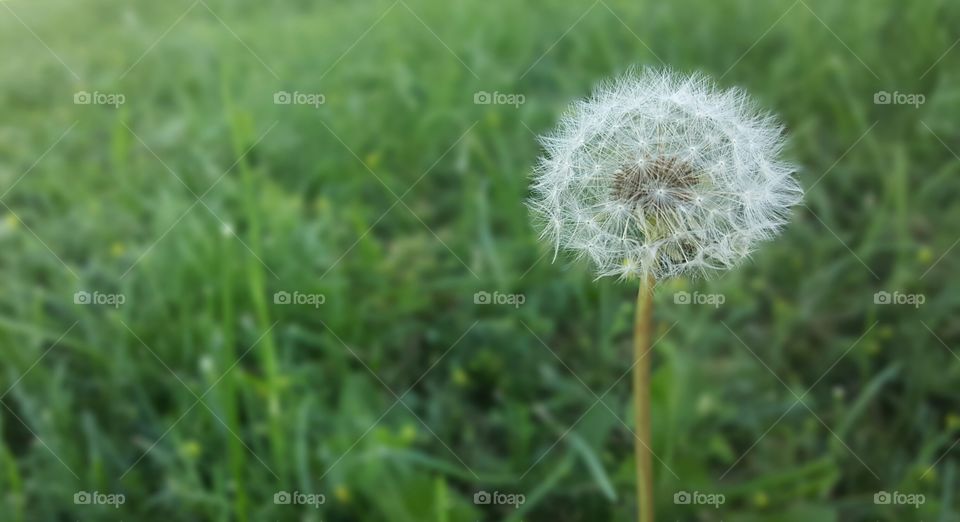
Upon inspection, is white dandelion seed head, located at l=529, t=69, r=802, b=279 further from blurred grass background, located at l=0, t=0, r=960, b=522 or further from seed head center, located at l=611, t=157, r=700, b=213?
blurred grass background, located at l=0, t=0, r=960, b=522

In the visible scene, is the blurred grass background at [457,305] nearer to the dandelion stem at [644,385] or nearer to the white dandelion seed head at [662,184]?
the dandelion stem at [644,385]

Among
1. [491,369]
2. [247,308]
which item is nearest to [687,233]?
[491,369]

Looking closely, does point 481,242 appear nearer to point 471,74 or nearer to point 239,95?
point 471,74

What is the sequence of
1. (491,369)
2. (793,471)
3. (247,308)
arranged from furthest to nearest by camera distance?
(247,308), (491,369), (793,471)

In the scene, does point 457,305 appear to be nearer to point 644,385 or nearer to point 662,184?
point 644,385

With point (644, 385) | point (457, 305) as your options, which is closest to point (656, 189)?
point (644, 385)

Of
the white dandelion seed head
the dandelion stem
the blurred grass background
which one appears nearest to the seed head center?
the white dandelion seed head
